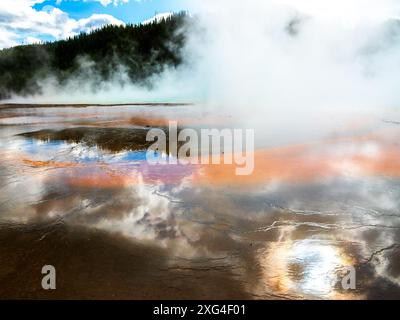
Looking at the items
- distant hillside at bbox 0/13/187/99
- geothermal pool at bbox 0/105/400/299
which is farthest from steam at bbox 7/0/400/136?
geothermal pool at bbox 0/105/400/299

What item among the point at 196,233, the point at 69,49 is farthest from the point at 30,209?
the point at 69,49

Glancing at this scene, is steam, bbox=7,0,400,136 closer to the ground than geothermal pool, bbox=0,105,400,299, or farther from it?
farther from it

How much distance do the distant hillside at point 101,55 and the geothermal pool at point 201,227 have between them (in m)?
32.0

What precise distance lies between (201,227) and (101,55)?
3959cm

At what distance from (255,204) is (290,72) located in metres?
21.3

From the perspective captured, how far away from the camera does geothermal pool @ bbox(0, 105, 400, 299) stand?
→ 2.76 m

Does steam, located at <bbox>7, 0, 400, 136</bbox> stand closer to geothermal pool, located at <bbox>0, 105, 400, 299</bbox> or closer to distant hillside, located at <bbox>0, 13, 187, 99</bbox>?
distant hillside, located at <bbox>0, 13, 187, 99</bbox>

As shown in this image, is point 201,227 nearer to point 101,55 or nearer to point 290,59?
point 290,59

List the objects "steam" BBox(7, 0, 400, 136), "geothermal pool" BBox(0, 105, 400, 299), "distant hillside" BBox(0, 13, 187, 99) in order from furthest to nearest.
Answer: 1. "distant hillside" BBox(0, 13, 187, 99)
2. "steam" BBox(7, 0, 400, 136)
3. "geothermal pool" BBox(0, 105, 400, 299)

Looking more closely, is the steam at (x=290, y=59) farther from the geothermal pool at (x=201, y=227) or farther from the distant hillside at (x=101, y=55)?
the geothermal pool at (x=201, y=227)

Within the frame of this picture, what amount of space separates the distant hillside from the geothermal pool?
105 feet

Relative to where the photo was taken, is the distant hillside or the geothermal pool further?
the distant hillside

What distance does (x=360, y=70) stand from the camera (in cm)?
2484

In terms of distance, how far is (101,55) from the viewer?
3994cm
